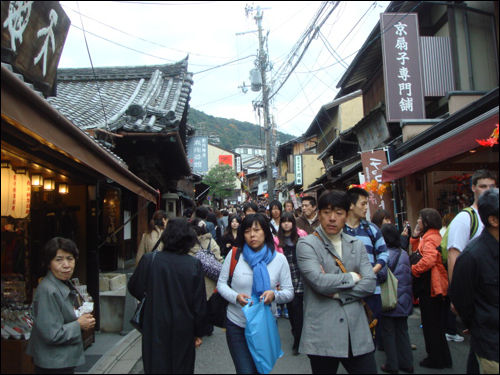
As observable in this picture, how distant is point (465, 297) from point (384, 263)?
1.27 meters

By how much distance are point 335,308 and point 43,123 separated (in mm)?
2862

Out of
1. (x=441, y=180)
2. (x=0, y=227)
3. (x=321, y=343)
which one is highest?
(x=441, y=180)

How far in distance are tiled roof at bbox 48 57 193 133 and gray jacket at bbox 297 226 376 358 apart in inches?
242

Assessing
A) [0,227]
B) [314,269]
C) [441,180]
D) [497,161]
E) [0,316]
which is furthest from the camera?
[441,180]

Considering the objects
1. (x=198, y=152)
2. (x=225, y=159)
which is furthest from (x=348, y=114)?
(x=225, y=159)

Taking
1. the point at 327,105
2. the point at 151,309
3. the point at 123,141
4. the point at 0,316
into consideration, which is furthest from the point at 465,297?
the point at 327,105

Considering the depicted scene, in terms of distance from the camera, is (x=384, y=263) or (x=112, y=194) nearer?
(x=384, y=263)

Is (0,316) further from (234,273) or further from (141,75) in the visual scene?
(141,75)

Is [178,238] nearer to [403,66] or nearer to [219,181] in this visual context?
[403,66]

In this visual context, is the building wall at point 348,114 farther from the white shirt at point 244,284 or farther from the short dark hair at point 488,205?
the short dark hair at point 488,205

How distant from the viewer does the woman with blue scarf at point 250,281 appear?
3.47 meters

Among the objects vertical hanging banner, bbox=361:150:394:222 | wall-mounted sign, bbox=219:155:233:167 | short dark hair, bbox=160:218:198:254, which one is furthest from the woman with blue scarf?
wall-mounted sign, bbox=219:155:233:167

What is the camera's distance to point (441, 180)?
917 centimetres

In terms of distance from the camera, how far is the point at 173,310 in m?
3.42
